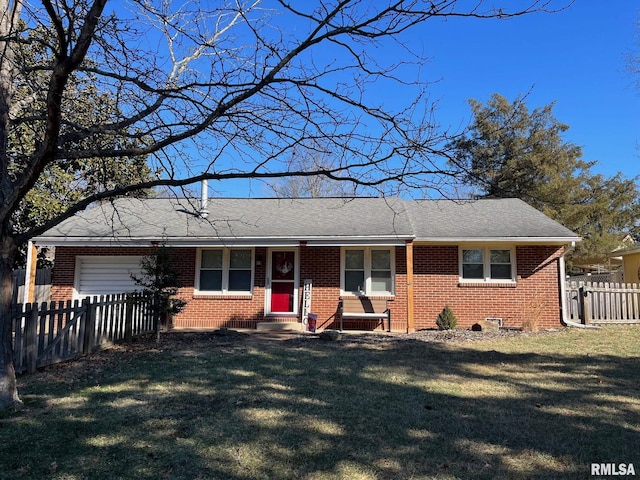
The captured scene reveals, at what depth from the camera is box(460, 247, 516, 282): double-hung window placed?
43.8 feet

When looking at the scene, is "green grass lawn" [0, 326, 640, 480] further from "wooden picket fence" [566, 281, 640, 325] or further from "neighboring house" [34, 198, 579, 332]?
"wooden picket fence" [566, 281, 640, 325]

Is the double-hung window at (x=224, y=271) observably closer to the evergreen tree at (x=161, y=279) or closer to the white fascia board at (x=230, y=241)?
the white fascia board at (x=230, y=241)

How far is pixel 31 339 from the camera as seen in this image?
6.86m

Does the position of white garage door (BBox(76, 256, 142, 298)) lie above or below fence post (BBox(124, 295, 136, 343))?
above

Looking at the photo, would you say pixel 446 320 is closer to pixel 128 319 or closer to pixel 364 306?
pixel 364 306

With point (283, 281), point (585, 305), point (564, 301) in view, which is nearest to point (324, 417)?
point (283, 281)

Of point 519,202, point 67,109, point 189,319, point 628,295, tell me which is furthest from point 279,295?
point 628,295

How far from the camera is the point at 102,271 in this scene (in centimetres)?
1426

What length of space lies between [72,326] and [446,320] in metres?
9.16

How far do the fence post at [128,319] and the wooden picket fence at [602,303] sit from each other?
12.0 m

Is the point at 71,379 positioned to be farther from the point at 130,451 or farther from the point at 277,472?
the point at 277,472

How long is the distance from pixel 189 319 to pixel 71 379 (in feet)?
23.3

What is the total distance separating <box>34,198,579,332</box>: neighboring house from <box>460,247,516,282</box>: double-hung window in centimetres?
3

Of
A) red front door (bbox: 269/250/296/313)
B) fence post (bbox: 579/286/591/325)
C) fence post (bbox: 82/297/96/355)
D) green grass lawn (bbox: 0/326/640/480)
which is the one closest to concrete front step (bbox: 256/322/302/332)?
red front door (bbox: 269/250/296/313)
